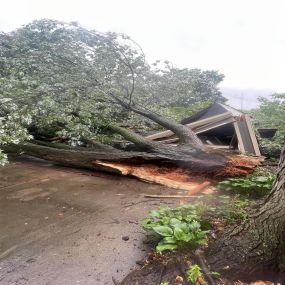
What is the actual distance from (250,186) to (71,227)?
8.25 ft

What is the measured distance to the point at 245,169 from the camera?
5016 mm

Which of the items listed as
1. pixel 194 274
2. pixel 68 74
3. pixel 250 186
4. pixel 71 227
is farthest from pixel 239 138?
pixel 194 274

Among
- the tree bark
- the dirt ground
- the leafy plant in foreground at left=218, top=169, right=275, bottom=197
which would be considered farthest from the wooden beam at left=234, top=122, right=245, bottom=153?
the dirt ground

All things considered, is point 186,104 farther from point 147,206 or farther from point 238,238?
point 238,238

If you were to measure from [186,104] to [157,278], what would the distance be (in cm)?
1101

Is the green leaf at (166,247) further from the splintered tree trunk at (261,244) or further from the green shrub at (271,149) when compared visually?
the green shrub at (271,149)

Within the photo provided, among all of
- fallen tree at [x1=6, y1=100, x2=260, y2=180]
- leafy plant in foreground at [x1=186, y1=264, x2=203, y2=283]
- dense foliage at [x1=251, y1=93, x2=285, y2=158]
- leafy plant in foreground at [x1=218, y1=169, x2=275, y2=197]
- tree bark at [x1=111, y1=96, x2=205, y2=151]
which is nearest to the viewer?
leafy plant in foreground at [x1=186, y1=264, x2=203, y2=283]

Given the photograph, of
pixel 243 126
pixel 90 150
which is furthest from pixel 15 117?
pixel 243 126

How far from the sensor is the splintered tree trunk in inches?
85.8

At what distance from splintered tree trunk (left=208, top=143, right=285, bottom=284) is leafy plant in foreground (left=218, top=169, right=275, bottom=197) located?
192 cm

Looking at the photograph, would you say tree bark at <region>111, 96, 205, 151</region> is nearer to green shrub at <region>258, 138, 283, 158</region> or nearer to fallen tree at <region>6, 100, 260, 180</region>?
fallen tree at <region>6, 100, 260, 180</region>

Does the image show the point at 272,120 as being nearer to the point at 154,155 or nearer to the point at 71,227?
the point at 154,155

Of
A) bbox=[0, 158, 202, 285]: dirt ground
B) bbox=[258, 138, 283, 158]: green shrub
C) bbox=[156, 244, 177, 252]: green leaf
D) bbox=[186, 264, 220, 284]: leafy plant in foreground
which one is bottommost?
bbox=[0, 158, 202, 285]: dirt ground

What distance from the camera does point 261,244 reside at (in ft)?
7.36
